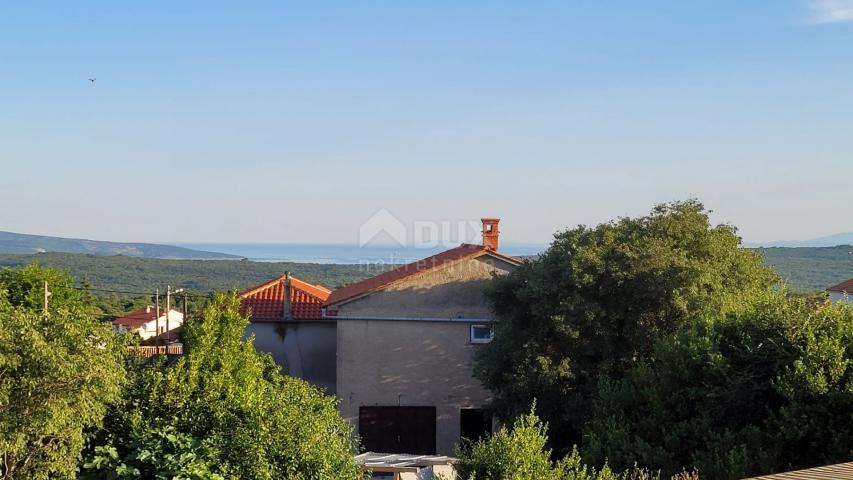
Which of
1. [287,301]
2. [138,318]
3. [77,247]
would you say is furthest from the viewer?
[77,247]

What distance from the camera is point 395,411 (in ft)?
93.6

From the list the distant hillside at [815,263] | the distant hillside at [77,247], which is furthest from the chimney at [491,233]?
the distant hillside at [77,247]

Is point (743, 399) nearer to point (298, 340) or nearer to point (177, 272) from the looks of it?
point (298, 340)

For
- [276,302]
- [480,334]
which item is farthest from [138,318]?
[480,334]

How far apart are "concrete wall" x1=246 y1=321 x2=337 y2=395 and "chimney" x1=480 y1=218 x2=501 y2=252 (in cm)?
668

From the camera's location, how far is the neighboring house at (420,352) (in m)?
28.5

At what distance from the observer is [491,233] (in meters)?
31.3

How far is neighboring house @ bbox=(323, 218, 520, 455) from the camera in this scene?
28484mm

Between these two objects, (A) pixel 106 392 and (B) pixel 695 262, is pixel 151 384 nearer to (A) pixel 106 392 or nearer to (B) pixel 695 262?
(A) pixel 106 392

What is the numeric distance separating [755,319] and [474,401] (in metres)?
11.3

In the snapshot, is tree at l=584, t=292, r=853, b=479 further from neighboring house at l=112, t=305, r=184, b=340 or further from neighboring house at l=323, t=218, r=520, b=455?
neighboring house at l=112, t=305, r=184, b=340

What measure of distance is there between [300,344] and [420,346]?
18.4 feet

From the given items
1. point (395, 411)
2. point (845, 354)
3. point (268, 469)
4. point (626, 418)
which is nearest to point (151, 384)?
point (268, 469)

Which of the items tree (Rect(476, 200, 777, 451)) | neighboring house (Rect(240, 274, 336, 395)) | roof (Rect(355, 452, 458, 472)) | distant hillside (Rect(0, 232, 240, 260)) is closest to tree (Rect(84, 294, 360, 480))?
roof (Rect(355, 452, 458, 472))
